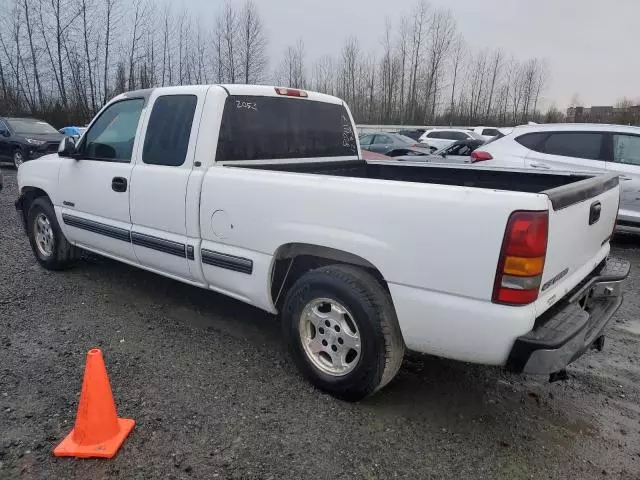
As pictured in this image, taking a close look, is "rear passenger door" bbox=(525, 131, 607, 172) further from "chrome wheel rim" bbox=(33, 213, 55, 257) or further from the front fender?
"chrome wheel rim" bbox=(33, 213, 55, 257)

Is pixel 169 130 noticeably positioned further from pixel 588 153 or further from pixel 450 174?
pixel 588 153

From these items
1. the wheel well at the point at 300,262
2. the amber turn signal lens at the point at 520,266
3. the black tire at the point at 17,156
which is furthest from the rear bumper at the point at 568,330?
the black tire at the point at 17,156

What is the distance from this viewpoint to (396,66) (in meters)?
53.4

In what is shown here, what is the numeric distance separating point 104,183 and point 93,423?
2.42 metres

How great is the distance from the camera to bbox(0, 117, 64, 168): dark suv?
15.1m

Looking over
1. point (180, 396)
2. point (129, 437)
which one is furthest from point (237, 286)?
point (129, 437)

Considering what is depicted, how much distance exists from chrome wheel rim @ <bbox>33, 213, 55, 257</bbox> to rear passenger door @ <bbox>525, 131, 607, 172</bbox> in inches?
248

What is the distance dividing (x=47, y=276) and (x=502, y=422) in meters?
4.63

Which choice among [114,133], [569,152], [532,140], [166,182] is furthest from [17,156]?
[569,152]

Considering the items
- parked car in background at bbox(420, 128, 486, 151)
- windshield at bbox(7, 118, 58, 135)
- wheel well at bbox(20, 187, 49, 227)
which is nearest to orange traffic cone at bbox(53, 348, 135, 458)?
wheel well at bbox(20, 187, 49, 227)

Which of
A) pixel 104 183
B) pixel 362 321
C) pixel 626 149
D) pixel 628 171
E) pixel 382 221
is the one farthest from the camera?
pixel 626 149

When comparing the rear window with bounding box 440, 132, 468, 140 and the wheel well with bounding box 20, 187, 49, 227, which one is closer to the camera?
the wheel well with bounding box 20, 187, 49, 227

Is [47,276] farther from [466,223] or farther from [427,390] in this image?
[466,223]

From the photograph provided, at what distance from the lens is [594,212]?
298cm
